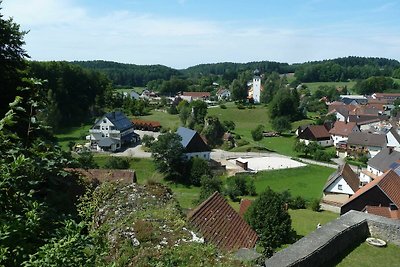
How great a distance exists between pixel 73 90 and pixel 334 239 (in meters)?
68.6

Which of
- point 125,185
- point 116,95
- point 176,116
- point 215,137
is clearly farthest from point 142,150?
point 125,185

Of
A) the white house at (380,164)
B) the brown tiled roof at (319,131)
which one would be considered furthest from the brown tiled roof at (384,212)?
the brown tiled roof at (319,131)

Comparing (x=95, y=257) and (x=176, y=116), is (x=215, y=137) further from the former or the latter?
(x=95, y=257)

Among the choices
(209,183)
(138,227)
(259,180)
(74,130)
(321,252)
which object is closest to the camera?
(138,227)

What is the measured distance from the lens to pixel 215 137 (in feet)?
181

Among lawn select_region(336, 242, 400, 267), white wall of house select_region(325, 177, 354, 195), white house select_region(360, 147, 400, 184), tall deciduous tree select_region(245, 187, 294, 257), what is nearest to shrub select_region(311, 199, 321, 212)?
white wall of house select_region(325, 177, 354, 195)

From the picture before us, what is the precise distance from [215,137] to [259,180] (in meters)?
17.7

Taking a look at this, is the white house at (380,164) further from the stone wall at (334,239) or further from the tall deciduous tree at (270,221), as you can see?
the stone wall at (334,239)

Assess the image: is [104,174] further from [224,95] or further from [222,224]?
[224,95]

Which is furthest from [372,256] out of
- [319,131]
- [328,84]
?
[328,84]

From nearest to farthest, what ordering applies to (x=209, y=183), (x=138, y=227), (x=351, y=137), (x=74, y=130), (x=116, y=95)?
(x=138, y=227), (x=209, y=183), (x=351, y=137), (x=74, y=130), (x=116, y=95)

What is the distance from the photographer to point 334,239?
8.39 meters

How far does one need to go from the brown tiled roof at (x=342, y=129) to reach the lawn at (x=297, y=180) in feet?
58.6

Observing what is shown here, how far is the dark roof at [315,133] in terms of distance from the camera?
192 feet
